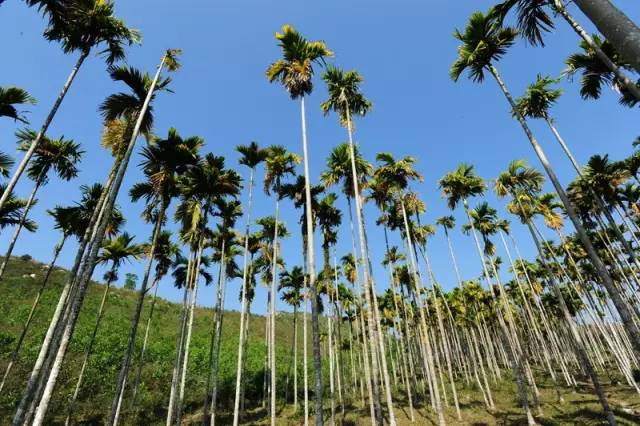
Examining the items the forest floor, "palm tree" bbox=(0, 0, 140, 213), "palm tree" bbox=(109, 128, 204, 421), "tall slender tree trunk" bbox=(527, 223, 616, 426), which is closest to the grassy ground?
the forest floor

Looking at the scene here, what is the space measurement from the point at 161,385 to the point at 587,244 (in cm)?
3867

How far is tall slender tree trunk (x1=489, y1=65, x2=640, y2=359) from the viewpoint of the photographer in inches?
420

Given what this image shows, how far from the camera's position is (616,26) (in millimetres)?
3441

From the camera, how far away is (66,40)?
12430mm

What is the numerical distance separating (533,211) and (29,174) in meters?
35.6

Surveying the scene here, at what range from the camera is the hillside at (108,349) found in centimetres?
2941

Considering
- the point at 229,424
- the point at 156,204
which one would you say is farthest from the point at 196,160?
the point at 229,424

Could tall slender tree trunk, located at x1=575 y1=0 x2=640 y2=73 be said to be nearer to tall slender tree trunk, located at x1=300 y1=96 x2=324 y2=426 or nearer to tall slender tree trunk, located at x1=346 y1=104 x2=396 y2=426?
tall slender tree trunk, located at x1=300 y1=96 x2=324 y2=426

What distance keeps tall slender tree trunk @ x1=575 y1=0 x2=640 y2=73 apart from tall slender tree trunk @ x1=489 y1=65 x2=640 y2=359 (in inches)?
403

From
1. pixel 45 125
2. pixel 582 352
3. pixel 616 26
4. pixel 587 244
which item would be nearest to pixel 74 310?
pixel 45 125

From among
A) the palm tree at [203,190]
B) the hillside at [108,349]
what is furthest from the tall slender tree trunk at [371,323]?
the hillside at [108,349]

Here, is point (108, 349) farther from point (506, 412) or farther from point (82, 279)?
point (506, 412)

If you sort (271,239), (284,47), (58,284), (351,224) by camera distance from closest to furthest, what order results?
(284,47) → (351,224) → (271,239) → (58,284)

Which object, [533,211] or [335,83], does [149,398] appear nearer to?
[335,83]
